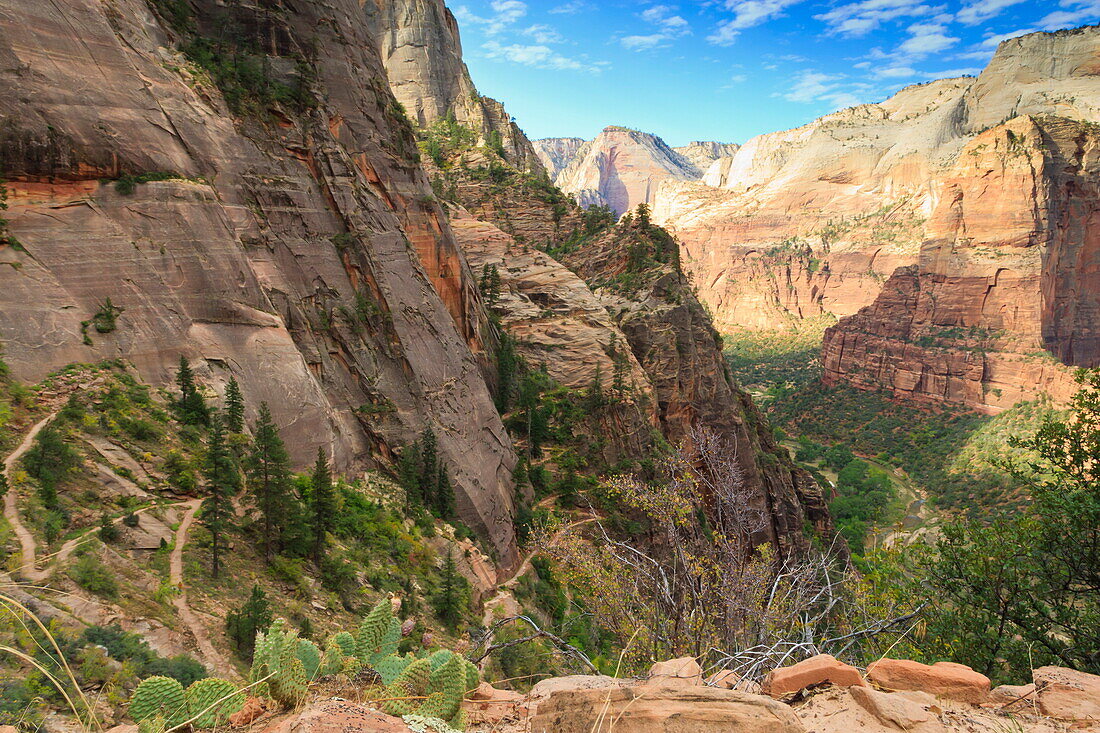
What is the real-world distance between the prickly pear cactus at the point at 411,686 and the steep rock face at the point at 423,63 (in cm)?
6826

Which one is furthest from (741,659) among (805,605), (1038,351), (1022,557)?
(1038,351)

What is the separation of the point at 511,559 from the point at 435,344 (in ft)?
38.7

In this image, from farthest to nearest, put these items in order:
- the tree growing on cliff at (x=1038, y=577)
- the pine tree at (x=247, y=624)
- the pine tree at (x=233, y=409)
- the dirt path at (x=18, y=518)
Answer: the pine tree at (x=233, y=409) < the pine tree at (x=247, y=624) < the dirt path at (x=18, y=518) < the tree growing on cliff at (x=1038, y=577)

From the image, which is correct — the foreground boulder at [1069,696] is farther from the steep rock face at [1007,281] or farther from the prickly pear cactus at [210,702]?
the steep rock face at [1007,281]

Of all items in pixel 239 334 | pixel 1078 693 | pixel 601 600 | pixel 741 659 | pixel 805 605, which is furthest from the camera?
pixel 239 334

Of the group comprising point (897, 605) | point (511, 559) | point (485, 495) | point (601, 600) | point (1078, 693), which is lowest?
point (511, 559)

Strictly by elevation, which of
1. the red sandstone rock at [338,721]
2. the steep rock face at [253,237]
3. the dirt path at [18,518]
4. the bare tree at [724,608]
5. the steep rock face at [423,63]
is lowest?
the bare tree at [724,608]

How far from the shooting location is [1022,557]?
10844 millimetres

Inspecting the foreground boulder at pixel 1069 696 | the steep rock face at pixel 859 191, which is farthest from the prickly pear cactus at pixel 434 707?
the steep rock face at pixel 859 191

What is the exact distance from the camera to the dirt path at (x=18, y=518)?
33.3ft

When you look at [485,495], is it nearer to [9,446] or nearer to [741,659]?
[9,446]

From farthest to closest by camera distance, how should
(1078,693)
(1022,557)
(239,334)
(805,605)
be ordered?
1. (239,334)
2. (1022,557)
3. (805,605)
4. (1078,693)

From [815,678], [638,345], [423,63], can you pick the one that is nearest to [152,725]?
[815,678]

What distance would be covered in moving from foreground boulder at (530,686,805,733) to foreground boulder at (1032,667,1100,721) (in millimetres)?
3179
